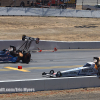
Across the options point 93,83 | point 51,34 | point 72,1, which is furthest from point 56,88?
point 72,1

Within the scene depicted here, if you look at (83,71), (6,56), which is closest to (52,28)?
(6,56)

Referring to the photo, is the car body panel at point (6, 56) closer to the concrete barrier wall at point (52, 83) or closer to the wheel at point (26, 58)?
the wheel at point (26, 58)

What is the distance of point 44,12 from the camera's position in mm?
33250

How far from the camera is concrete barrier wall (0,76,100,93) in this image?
11680 mm

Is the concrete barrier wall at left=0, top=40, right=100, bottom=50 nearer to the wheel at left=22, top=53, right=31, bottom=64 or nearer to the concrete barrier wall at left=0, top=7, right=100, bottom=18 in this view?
the wheel at left=22, top=53, right=31, bottom=64

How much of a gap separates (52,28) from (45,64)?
12913 millimetres

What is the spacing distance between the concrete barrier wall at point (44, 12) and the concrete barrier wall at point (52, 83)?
21.2 m

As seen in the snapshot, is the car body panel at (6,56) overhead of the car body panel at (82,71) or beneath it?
overhead

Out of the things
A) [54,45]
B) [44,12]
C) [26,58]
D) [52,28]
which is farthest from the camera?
[44,12]

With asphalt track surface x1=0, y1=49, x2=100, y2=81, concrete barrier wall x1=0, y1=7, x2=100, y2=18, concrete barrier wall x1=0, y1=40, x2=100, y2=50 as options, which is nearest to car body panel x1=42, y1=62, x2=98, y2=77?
asphalt track surface x1=0, y1=49, x2=100, y2=81

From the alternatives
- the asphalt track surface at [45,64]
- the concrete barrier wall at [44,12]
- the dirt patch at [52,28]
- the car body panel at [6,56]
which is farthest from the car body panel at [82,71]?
the concrete barrier wall at [44,12]

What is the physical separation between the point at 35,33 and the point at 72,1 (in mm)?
15073

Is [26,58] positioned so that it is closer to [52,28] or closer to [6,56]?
[6,56]

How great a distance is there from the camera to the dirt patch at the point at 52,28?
25.8m
